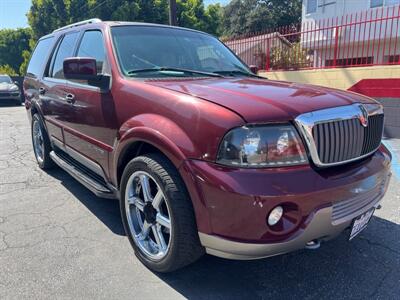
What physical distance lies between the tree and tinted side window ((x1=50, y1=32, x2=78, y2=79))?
135ft

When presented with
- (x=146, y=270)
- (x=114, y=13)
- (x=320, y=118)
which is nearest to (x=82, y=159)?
(x=146, y=270)

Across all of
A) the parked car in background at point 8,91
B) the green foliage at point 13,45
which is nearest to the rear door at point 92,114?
the parked car in background at point 8,91

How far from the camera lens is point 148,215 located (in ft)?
9.29

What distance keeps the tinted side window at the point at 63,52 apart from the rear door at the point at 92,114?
288mm

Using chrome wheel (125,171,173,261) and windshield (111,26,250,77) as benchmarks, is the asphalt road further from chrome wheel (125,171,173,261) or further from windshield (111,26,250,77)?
windshield (111,26,250,77)

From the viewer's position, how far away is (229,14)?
46500 millimetres

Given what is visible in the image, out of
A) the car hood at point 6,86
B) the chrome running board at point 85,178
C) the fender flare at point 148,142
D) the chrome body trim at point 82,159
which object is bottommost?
the car hood at point 6,86

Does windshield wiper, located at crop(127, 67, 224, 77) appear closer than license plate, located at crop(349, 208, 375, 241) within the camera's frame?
No

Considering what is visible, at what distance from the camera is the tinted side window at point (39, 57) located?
16.8 feet

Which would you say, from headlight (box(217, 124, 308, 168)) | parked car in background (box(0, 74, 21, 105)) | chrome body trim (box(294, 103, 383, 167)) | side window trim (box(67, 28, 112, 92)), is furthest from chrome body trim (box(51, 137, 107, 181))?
parked car in background (box(0, 74, 21, 105))

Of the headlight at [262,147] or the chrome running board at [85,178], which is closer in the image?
the headlight at [262,147]

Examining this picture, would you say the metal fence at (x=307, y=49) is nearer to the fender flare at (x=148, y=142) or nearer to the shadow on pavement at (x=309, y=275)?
the shadow on pavement at (x=309, y=275)

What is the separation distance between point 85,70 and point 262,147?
69.8 inches

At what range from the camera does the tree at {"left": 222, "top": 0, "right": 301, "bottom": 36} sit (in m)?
43.2
